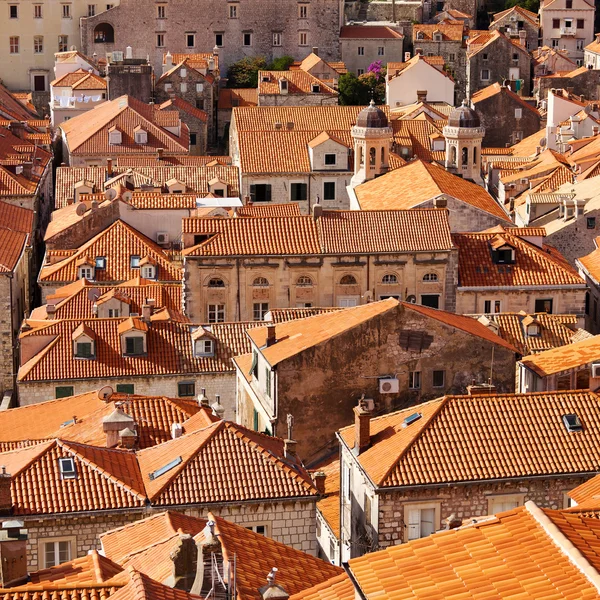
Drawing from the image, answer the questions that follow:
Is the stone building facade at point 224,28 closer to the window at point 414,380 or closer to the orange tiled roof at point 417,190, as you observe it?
the orange tiled roof at point 417,190

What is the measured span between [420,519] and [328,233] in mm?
30803

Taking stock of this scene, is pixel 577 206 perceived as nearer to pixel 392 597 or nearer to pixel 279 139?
pixel 279 139

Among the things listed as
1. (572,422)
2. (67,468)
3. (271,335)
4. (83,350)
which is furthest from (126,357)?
(572,422)

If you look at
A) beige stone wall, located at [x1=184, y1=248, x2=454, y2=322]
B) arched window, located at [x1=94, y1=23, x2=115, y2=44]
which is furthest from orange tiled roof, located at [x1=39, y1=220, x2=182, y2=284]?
arched window, located at [x1=94, y1=23, x2=115, y2=44]

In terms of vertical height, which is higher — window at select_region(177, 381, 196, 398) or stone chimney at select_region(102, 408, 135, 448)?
stone chimney at select_region(102, 408, 135, 448)

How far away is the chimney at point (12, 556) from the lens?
117 ft

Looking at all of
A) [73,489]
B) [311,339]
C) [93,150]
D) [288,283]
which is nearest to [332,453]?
[311,339]

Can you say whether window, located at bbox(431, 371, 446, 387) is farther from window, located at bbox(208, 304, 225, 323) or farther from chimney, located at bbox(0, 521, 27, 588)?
window, located at bbox(208, 304, 225, 323)

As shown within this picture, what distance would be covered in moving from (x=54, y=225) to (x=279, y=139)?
59.2 ft

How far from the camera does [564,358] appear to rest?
53.6 metres

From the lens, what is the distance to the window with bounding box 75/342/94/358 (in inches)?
2569

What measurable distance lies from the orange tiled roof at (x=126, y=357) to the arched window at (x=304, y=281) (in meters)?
7.78

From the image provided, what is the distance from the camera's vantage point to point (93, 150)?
10925 cm

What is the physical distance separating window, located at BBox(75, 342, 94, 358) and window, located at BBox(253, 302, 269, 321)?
10100 mm
